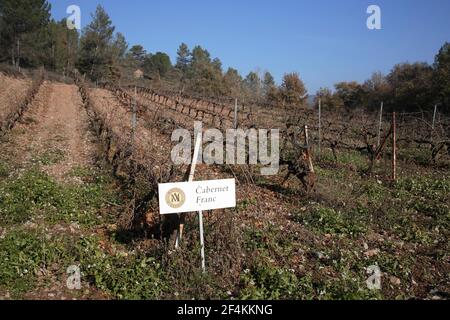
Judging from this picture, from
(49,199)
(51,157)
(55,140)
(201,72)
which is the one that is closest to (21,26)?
(201,72)

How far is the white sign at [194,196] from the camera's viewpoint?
4895mm

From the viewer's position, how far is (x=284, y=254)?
19.2 feet

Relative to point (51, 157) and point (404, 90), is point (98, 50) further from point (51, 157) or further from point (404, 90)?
point (51, 157)

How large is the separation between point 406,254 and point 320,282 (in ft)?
6.19

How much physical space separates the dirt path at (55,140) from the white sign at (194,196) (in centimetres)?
486

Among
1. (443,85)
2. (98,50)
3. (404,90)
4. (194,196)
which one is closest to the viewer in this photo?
(194,196)

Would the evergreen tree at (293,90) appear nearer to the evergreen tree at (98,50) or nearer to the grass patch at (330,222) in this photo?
the evergreen tree at (98,50)

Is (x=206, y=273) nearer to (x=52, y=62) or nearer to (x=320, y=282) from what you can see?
(x=320, y=282)

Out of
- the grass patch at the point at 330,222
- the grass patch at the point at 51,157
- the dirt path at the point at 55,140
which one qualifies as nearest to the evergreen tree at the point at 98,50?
the dirt path at the point at 55,140

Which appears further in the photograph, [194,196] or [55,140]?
[55,140]

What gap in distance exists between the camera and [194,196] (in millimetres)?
5031

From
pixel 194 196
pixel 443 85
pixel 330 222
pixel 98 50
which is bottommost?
pixel 330 222

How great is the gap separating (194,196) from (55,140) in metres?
9.94
